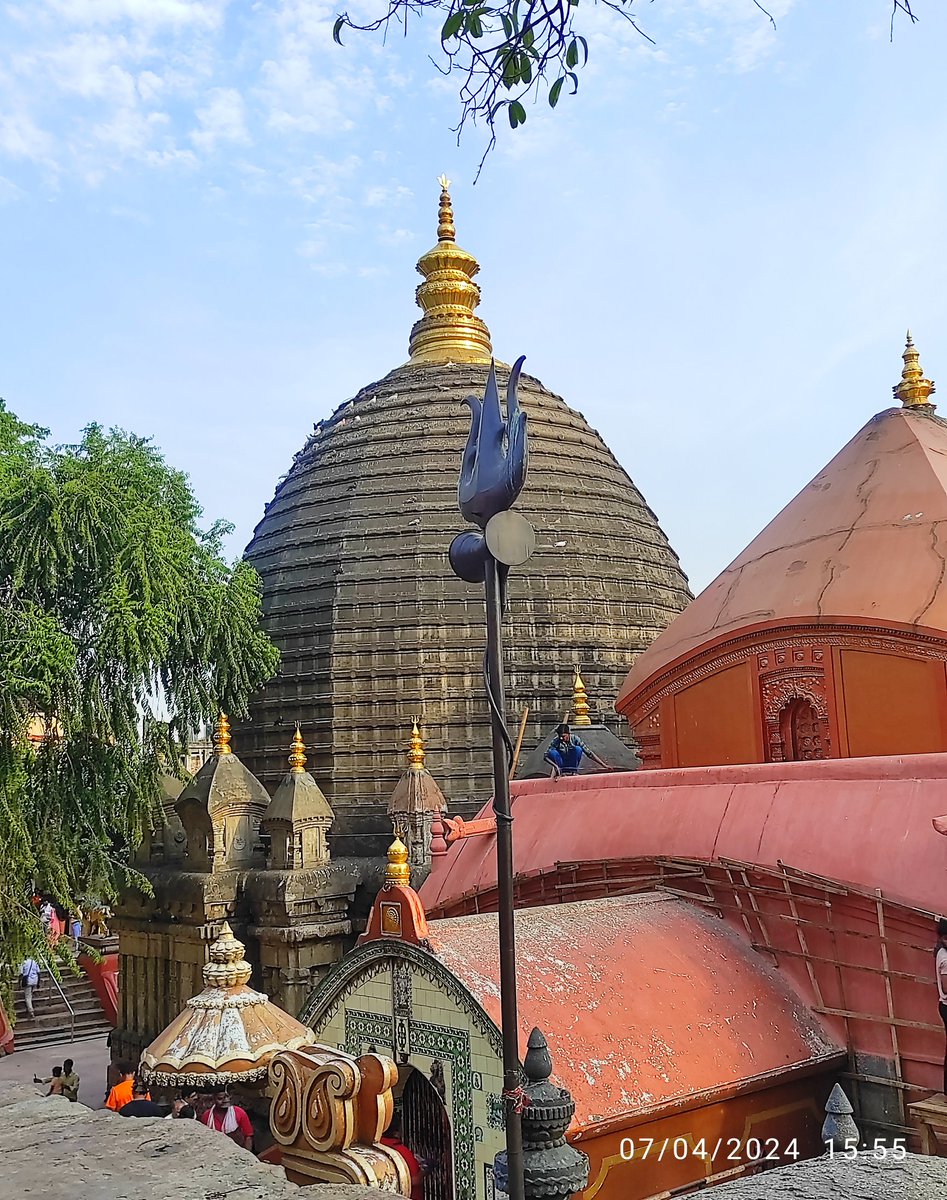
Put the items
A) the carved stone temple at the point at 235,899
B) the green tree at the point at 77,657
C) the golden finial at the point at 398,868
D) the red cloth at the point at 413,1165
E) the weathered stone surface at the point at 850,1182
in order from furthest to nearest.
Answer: the carved stone temple at the point at 235,899 → the green tree at the point at 77,657 → the golden finial at the point at 398,868 → the red cloth at the point at 413,1165 → the weathered stone surface at the point at 850,1182

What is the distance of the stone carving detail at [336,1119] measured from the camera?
514cm

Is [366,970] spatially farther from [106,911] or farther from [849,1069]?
[106,911]

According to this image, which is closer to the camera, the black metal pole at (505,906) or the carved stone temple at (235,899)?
the black metal pole at (505,906)

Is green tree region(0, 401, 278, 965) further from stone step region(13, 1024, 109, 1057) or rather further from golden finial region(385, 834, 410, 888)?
golden finial region(385, 834, 410, 888)

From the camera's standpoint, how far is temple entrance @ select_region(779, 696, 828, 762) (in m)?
10.2

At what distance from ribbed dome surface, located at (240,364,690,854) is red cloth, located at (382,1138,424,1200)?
9.62 meters

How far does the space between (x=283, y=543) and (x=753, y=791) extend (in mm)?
14127

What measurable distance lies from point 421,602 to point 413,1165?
41.5 feet

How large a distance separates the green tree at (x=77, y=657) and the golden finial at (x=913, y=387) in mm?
8906

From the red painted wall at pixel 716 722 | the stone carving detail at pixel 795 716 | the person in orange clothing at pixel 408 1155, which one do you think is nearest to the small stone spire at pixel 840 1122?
the person in orange clothing at pixel 408 1155

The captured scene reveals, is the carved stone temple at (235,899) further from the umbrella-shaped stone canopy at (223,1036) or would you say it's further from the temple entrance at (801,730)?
the temple entrance at (801,730)

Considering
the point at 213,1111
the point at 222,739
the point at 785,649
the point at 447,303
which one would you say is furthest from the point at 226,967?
the point at 447,303

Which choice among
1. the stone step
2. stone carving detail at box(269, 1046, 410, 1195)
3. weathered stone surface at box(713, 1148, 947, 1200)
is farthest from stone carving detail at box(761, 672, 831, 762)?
the stone step

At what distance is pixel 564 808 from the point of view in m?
10.7
